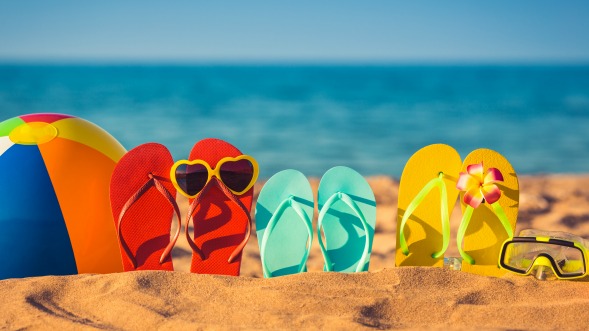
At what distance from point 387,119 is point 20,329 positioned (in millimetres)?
16898

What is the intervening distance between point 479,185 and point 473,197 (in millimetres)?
60

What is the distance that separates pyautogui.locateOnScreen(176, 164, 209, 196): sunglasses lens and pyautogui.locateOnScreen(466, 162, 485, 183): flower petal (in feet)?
3.78

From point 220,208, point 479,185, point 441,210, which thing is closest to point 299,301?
point 220,208

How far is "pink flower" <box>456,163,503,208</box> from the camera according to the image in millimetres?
2793

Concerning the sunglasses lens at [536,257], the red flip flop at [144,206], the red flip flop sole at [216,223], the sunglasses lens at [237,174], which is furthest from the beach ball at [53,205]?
the sunglasses lens at [536,257]

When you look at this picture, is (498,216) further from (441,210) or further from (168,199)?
(168,199)

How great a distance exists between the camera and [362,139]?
1411 centimetres

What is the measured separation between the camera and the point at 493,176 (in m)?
2.81

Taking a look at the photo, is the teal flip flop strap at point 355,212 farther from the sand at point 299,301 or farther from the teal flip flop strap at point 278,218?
the sand at point 299,301

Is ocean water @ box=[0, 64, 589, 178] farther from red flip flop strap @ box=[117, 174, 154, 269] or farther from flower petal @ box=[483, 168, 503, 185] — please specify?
flower petal @ box=[483, 168, 503, 185]

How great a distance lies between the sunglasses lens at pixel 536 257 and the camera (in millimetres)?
2836

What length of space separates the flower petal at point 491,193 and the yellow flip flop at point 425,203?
20cm

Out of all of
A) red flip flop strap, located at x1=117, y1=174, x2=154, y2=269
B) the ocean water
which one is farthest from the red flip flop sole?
the ocean water

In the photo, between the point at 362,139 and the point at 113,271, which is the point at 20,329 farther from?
the point at 362,139
